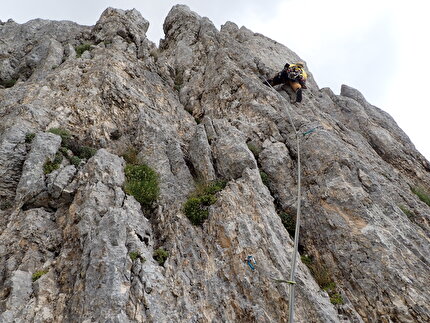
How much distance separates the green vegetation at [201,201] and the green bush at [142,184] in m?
1.39

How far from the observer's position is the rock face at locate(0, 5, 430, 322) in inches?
333

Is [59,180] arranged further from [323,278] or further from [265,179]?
[323,278]

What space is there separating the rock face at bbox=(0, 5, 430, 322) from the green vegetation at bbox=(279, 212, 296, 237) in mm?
178

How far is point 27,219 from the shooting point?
9.94 meters

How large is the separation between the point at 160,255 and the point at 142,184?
10.6 ft

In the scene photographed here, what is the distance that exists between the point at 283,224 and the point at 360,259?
2.91m

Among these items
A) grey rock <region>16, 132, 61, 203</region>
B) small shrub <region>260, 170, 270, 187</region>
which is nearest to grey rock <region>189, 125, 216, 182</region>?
small shrub <region>260, 170, 270, 187</region>

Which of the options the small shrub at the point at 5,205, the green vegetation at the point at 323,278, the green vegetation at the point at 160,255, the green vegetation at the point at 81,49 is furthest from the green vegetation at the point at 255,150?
the green vegetation at the point at 81,49

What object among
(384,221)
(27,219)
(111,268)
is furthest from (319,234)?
(27,219)

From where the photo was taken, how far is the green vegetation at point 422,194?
607 inches

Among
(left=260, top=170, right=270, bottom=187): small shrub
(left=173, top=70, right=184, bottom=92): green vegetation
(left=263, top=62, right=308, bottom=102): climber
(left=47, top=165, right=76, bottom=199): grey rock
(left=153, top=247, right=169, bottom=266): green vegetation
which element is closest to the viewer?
(left=153, top=247, right=169, bottom=266): green vegetation

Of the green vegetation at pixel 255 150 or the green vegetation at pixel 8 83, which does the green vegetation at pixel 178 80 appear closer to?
the green vegetation at pixel 255 150

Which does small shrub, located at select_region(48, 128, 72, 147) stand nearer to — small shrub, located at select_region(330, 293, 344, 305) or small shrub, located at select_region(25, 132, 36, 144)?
small shrub, located at select_region(25, 132, 36, 144)

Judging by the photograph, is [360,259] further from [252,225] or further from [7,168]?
[7,168]
